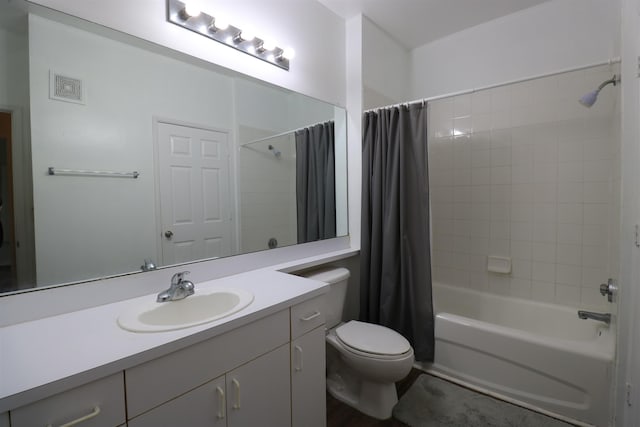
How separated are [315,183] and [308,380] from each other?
1.28 meters

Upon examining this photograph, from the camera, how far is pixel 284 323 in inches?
45.1

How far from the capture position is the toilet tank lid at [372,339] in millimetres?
1536

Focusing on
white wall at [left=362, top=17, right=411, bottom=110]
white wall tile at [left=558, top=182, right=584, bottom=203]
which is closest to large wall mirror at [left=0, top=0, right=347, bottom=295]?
white wall at [left=362, top=17, right=411, bottom=110]

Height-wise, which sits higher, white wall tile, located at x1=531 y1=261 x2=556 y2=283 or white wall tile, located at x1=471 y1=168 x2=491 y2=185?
white wall tile, located at x1=471 y1=168 x2=491 y2=185

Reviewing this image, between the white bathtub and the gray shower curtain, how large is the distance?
0.19 meters

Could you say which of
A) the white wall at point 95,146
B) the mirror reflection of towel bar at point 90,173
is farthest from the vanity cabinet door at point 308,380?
the mirror reflection of towel bar at point 90,173

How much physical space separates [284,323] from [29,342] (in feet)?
2.46

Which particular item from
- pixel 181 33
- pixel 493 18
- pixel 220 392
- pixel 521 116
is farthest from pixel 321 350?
pixel 493 18

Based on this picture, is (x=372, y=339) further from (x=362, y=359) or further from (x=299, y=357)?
(x=299, y=357)

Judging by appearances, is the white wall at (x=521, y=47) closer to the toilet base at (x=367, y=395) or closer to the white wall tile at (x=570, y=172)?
the white wall tile at (x=570, y=172)

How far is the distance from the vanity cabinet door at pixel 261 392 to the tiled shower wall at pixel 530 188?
6.38ft

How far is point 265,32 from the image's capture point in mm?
1714

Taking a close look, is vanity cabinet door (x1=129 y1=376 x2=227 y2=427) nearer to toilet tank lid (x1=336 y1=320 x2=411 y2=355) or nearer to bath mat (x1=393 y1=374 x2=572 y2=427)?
toilet tank lid (x1=336 y1=320 x2=411 y2=355)

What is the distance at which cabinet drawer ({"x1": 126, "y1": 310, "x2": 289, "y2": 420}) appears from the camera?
773 millimetres
